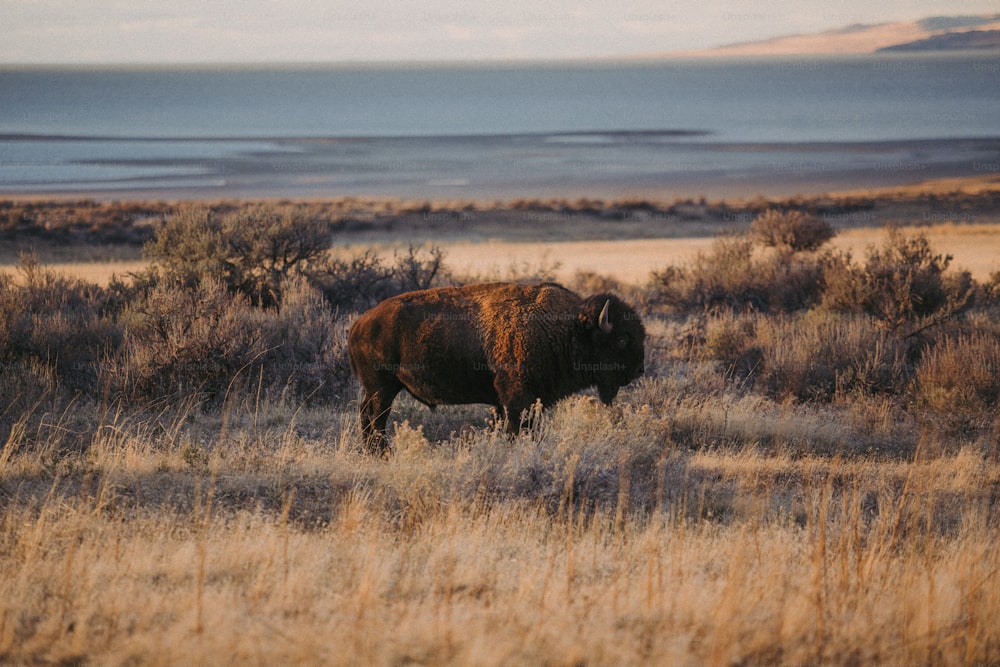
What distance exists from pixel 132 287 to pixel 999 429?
498 inches

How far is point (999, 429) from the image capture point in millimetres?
9680

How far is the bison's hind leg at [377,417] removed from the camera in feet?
27.2

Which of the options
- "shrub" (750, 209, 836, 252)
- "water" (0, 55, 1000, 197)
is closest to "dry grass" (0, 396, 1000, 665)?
"shrub" (750, 209, 836, 252)

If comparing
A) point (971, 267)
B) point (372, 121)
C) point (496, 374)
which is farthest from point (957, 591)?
point (372, 121)

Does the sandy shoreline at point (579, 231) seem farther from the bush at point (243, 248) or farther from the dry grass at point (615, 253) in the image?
the bush at point (243, 248)

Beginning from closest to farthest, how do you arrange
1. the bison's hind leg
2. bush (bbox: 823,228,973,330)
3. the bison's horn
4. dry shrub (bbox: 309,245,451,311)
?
the bison's horn → the bison's hind leg → bush (bbox: 823,228,973,330) → dry shrub (bbox: 309,245,451,311)

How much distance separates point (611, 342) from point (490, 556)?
8.63 ft

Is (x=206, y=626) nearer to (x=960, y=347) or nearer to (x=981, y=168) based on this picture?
(x=960, y=347)

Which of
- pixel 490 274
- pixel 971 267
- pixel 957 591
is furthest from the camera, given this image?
pixel 971 267

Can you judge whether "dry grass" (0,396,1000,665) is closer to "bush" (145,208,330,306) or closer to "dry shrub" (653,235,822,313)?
"bush" (145,208,330,306)

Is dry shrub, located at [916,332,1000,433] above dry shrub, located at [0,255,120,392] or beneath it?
A: beneath

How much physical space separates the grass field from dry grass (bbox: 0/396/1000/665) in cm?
2

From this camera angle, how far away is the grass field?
484 cm

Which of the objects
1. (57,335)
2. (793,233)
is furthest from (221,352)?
(793,233)
